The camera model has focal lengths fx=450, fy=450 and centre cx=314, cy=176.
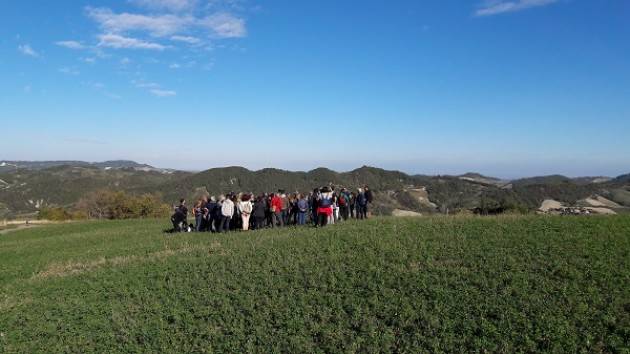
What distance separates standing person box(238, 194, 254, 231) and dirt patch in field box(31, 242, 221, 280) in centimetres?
504

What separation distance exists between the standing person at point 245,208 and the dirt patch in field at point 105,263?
5.04 metres

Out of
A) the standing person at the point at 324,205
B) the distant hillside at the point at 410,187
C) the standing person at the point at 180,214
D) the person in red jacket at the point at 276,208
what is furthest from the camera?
the distant hillside at the point at 410,187

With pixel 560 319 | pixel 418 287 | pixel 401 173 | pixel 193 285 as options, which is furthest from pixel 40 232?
pixel 401 173

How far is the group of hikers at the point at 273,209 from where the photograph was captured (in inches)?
994

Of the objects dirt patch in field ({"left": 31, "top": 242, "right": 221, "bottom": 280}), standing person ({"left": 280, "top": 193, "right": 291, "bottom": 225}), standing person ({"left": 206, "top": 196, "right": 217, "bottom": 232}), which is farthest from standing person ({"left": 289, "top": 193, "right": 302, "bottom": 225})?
dirt patch in field ({"left": 31, "top": 242, "right": 221, "bottom": 280})

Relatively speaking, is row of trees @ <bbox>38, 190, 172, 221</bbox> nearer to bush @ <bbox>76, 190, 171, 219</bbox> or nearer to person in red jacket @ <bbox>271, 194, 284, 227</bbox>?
bush @ <bbox>76, 190, 171, 219</bbox>

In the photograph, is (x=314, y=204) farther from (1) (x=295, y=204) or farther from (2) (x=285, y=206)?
(2) (x=285, y=206)

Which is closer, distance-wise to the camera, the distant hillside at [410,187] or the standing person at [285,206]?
the standing person at [285,206]

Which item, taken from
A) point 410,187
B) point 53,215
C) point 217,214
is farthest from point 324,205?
point 410,187

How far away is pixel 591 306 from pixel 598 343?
1619 millimetres

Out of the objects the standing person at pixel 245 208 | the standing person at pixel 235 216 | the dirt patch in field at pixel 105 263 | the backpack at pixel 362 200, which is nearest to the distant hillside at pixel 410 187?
the backpack at pixel 362 200

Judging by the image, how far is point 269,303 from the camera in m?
12.8

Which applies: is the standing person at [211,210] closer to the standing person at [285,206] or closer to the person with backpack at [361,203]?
the standing person at [285,206]

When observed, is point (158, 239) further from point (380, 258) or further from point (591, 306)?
point (591, 306)
